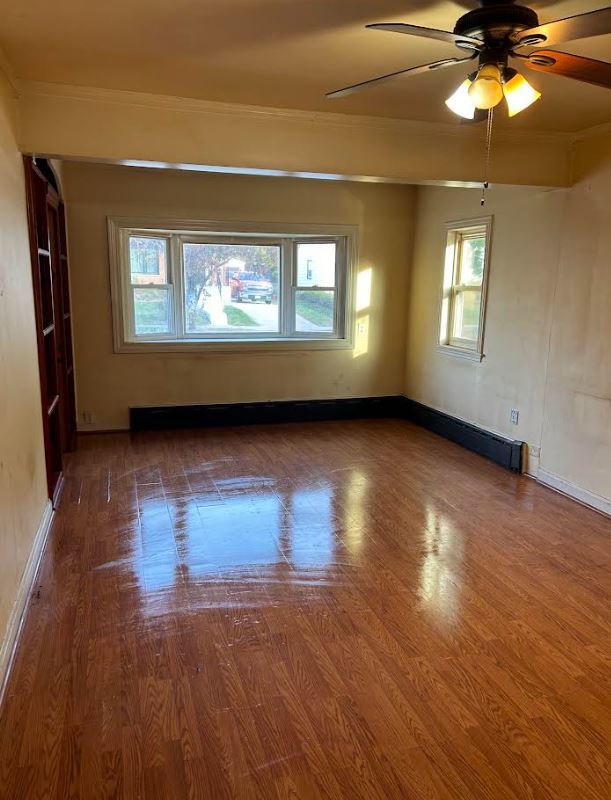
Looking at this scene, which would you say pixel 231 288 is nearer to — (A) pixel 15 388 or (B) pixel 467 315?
(B) pixel 467 315

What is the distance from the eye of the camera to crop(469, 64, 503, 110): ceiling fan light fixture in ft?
6.93

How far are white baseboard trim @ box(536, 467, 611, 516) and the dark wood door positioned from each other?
3.61 metres

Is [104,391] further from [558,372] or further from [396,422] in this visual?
[558,372]

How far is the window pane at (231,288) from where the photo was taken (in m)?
5.91

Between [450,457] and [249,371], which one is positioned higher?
[249,371]

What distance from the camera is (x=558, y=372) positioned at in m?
4.35

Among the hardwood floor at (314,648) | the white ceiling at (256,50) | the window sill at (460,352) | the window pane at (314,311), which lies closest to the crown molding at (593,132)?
the white ceiling at (256,50)

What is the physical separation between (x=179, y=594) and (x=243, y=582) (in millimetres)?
326

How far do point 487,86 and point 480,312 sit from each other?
324 cm

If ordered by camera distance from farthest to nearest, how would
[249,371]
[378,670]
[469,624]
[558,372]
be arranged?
1. [249,371]
2. [558,372]
3. [469,624]
4. [378,670]

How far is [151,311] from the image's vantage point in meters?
5.83

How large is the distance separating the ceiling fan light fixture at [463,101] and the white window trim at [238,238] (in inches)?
142

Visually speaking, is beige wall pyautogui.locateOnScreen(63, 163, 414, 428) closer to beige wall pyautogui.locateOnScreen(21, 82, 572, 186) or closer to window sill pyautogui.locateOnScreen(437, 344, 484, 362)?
window sill pyautogui.locateOnScreen(437, 344, 484, 362)

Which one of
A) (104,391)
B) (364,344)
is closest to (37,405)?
(104,391)
